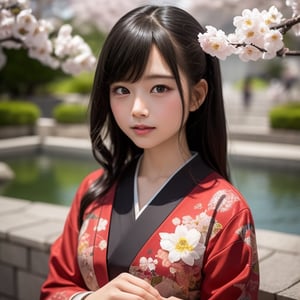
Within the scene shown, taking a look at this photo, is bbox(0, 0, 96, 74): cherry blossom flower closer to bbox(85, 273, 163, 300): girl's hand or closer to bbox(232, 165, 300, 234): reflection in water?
bbox(85, 273, 163, 300): girl's hand

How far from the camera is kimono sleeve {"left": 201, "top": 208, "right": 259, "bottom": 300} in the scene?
165 cm

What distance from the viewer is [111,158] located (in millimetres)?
2168

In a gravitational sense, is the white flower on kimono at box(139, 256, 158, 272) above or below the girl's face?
below

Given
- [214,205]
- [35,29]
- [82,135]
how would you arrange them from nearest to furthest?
[214,205] < [35,29] < [82,135]

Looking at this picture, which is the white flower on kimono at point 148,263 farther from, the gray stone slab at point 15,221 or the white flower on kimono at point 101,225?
the gray stone slab at point 15,221

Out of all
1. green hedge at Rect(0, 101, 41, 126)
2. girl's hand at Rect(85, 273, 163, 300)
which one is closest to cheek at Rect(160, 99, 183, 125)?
girl's hand at Rect(85, 273, 163, 300)

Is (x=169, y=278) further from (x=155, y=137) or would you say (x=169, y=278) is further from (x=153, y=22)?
(x=153, y=22)

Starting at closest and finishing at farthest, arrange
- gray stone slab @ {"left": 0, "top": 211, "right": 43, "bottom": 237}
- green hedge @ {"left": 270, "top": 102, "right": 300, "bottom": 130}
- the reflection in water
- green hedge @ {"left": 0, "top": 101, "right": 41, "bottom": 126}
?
gray stone slab @ {"left": 0, "top": 211, "right": 43, "bottom": 237} < the reflection in water < green hedge @ {"left": 270, "top": 102, "right": 300, "bottom": 130} < green hedge @ {"left": 0, "top": 101, "right": 41, "bottom": 126}

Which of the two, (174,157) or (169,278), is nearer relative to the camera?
A: (169,278)

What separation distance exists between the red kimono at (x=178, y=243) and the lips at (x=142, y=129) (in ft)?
0.66

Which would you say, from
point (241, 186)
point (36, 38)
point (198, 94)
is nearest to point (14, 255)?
point (36, 38)

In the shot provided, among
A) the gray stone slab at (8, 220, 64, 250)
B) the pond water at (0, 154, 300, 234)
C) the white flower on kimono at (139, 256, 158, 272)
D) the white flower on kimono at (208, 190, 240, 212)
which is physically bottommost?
the pond water at (0, 154, 300, 234)

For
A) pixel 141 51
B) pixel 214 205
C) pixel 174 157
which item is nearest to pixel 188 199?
pixel 214 205

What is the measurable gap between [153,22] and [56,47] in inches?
56.1
